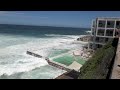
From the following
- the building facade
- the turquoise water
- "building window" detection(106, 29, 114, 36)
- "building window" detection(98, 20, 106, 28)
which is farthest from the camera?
"building window" detection(98, 20, 106, 28)

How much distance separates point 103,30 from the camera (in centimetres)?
3288

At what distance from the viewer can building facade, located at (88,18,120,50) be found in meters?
31.5

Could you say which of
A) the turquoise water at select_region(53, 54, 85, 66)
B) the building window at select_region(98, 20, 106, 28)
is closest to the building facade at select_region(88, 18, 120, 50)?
the building window at select_region(98, 20, 106, 28)

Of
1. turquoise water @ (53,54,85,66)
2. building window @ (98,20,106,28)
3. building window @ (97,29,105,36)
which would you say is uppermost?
building window @ (98,20,106,28)

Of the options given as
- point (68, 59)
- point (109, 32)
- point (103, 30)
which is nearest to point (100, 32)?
point (103, 30)

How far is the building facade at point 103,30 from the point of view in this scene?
31531mm

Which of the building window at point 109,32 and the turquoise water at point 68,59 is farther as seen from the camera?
the building window at point 109,32

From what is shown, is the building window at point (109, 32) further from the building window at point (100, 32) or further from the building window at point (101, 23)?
the building window at point (101, 23)

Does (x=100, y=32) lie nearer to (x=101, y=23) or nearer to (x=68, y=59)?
(x=101, y=23)

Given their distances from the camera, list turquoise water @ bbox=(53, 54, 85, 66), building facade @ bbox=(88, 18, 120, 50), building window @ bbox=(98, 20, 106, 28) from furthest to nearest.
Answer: building window @ bbox=(98, 20, 106, 28)
building facade @ bbox=(88, 18, 120, 50)
turquoise water @ bbox=(53, 54, 85, 66)

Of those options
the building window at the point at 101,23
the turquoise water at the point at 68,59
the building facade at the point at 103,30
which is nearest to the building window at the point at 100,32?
the building facade at the point at 103,30

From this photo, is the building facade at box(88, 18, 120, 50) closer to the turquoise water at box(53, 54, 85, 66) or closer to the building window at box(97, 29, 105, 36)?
the building window at box(97, 29, 105, 36)
